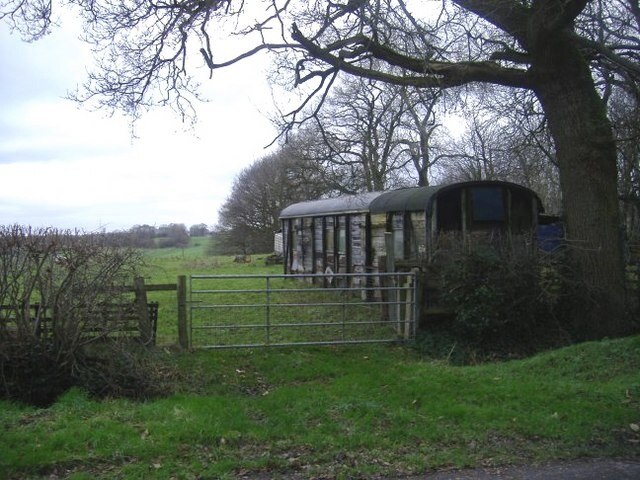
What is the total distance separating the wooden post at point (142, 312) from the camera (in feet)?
30.4

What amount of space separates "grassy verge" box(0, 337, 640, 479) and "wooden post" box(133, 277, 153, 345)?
545mm

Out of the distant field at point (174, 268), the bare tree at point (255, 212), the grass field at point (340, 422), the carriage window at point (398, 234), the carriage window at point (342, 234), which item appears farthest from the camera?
the bare tree at point (255, 212)

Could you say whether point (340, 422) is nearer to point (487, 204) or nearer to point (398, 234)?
point (487, 204)

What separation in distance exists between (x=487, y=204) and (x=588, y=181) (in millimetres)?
2656

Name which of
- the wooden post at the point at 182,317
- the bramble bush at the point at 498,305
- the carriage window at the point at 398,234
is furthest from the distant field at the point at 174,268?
the carriage window at the point at 398,234

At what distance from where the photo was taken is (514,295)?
11.2 meters

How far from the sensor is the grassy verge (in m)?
5.80

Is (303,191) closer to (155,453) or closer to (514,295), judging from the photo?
(514,295)

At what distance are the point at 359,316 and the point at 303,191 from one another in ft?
83.1

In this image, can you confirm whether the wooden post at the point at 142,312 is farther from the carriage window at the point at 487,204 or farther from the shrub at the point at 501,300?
the carriage window at the point at 487,204

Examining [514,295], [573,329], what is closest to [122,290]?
[514,295]

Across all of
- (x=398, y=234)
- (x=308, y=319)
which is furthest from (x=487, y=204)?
(x=308, y=319)

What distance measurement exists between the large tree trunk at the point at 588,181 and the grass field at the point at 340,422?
9.34ft

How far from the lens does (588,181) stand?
39.4 feet
